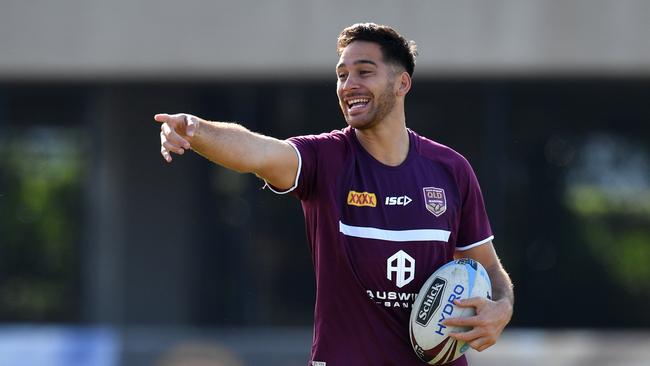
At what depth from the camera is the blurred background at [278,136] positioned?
590 inches

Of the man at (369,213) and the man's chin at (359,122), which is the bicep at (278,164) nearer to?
the man at (369,213)

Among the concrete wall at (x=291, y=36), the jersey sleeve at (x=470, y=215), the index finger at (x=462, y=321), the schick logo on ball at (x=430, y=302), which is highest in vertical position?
the concrete wall at (x=291, y=36)

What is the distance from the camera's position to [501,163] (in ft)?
54.6

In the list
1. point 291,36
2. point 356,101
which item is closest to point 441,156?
point 356,101

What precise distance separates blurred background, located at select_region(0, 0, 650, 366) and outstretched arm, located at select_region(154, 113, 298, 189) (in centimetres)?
904

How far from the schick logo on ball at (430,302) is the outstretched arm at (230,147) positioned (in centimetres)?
76

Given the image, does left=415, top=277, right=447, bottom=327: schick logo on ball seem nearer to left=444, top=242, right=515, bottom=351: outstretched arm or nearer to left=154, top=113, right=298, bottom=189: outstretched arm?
left=444, top=242, right=515, bottom=351: outstretched arm

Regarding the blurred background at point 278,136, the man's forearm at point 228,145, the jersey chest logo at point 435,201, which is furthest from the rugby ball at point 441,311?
the blurred background at point 278,136

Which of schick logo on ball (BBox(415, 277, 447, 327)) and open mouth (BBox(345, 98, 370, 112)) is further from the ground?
open mouth (BBox(345, 98, 370, 112))

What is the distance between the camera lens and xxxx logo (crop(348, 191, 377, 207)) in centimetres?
522

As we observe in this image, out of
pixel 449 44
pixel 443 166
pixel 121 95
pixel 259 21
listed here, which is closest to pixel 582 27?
pixel 449 44

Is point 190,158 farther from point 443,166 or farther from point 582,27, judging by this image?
point 443,166

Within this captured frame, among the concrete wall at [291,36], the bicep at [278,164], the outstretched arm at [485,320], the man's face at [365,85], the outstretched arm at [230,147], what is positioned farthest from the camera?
the concrete wall at [291,36]

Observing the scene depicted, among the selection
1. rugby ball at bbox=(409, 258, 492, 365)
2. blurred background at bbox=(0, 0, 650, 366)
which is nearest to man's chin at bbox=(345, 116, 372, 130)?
rugby ball at bbox=(409, 258, 492, 365)
